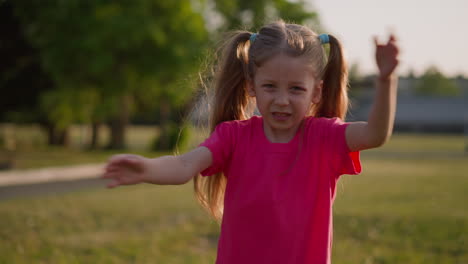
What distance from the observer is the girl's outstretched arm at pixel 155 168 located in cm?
195

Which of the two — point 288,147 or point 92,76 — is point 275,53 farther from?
point 92,76

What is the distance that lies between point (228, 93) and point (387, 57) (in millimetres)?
1083

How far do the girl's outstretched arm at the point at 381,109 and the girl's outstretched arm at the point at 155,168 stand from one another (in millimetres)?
647

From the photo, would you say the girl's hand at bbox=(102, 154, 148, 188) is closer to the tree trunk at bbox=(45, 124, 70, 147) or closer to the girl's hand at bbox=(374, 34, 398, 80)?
the girl's hand at bbox=(374, 34, 398, 80)

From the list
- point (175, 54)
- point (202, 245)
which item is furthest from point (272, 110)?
point (175, 54)

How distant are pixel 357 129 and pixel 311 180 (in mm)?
309

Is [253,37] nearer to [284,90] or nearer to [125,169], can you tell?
[284,90]

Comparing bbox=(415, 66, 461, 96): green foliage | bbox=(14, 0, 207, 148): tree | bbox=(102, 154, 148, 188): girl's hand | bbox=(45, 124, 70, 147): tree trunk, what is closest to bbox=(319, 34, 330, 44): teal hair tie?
bbox=(102, 154, 148, 188): girl's hand

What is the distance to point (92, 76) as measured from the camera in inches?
922

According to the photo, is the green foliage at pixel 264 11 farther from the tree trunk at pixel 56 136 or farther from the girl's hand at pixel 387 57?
the girl's hand at pixel 387 57

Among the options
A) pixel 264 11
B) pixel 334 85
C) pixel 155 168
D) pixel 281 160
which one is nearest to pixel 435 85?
pixel 264 11

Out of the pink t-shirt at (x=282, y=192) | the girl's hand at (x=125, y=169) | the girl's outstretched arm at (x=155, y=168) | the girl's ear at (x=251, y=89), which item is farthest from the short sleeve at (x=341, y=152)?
the girl's hand at (x=125, y=169)

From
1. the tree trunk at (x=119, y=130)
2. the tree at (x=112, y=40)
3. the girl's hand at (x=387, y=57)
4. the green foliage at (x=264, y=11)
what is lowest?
the tree trunk at (x=119, y=130)

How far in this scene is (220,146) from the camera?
2488 millimetres
